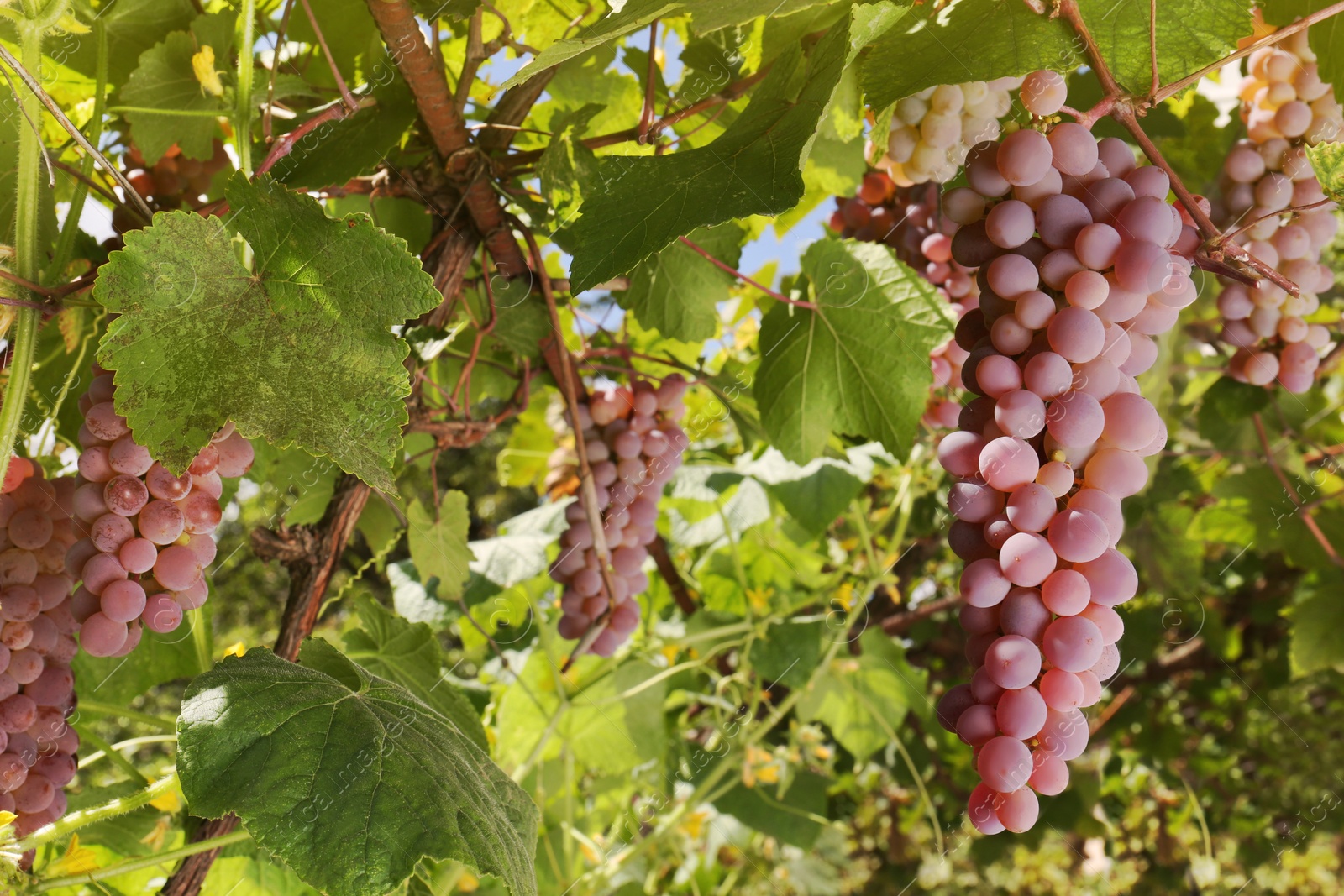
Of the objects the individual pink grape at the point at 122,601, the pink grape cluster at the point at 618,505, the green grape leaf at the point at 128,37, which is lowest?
the pink grape cluster at the point at 618,505

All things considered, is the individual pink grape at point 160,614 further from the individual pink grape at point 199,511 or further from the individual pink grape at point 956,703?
the individual pink grape at point 956,703

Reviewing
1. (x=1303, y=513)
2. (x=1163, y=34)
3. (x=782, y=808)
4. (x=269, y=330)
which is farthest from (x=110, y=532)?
(x=1303, y=513)

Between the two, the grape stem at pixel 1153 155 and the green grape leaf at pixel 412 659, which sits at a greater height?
the grape stem at pixel 1153 155

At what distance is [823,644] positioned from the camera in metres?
1.17

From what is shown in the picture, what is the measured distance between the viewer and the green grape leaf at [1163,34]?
1.57ft

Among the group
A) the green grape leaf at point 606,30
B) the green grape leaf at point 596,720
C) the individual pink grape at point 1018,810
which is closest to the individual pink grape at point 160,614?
the green grape leaf at point 606,30

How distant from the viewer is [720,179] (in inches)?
18.9

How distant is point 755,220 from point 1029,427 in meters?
0.62

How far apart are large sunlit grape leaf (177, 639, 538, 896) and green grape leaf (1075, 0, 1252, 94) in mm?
Answer: 524

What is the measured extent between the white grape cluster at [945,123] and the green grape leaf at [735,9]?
3.9 inches

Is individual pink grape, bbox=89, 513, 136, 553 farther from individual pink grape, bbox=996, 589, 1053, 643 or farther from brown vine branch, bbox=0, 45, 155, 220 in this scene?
individual pink grape, bbox=996, 589, 1053, 643

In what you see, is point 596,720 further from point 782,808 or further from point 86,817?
point 86,817

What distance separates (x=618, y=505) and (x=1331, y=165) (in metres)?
0.56

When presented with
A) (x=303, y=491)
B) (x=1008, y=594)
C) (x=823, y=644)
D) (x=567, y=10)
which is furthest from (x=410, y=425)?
(x=823, y=644)
